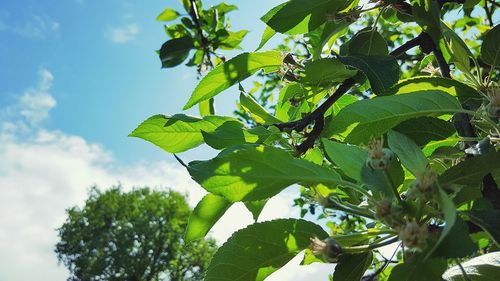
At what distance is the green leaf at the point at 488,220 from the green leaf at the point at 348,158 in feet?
0.46

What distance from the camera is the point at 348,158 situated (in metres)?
0.68

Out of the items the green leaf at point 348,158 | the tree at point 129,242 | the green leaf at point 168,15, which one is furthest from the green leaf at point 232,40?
the tree at point 129,242

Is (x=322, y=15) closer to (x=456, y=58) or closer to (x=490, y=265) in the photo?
(x=456, y=58)

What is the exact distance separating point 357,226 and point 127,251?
23228 millimetres

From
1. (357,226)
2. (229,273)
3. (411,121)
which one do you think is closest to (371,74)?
(411,121)

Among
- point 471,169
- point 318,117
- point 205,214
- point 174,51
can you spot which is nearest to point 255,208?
point 205,214

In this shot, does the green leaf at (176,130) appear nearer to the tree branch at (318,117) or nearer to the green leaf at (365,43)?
the tree branch at (318,117)

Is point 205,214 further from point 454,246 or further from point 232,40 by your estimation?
point 232,40

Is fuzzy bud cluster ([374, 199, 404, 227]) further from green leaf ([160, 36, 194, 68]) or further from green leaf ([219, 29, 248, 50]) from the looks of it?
green leaf ([219, 29, 248, 50])

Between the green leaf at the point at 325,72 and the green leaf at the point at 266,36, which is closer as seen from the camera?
the green leaf at the point at 325,72

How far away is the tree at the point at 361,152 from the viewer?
23.7 inches

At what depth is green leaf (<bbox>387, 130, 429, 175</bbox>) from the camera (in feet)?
2.01

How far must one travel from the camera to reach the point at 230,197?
0.64 m

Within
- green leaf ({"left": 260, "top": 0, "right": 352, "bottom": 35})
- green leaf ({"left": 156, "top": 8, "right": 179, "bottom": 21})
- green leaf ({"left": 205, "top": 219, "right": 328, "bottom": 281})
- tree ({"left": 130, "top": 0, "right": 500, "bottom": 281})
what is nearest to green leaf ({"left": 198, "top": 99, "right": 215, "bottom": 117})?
tree ({"left": 130, "top": 0, "right": 500, "bottom": 281})
